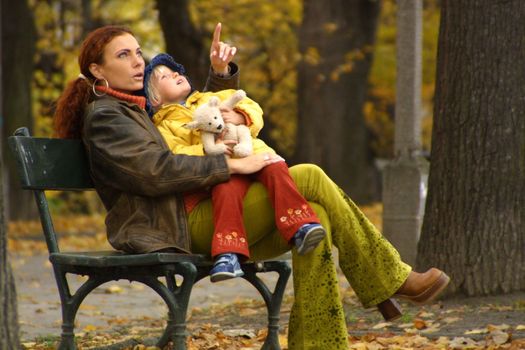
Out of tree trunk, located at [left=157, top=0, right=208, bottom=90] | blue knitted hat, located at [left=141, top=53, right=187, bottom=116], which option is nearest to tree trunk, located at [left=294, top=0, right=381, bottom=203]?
tree trunk, located at [left=157, top=0, right=208, bottom=90]

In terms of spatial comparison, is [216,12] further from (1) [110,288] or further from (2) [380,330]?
(2) [380,330]

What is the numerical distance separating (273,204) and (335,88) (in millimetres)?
14998

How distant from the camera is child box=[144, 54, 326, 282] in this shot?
4781 millimetres

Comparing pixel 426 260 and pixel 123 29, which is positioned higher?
pixel 123 29

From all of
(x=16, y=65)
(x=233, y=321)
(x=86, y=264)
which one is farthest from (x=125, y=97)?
(x=16, y=65)

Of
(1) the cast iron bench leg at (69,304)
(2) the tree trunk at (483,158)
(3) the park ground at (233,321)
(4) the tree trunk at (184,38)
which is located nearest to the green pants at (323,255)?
(1) the cast iron bench leg at (69,304)

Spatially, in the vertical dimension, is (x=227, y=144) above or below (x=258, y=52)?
below

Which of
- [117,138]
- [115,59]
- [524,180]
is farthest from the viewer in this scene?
[524,180]

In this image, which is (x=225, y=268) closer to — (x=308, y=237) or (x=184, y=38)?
(x=308, y=237)

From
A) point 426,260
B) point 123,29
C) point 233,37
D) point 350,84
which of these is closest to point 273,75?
point 233,37

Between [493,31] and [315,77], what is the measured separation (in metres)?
12.4

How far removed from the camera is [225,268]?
186 inches

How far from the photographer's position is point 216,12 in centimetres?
2309

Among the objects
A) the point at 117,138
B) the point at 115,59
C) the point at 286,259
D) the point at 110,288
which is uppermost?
the point at 115,59
